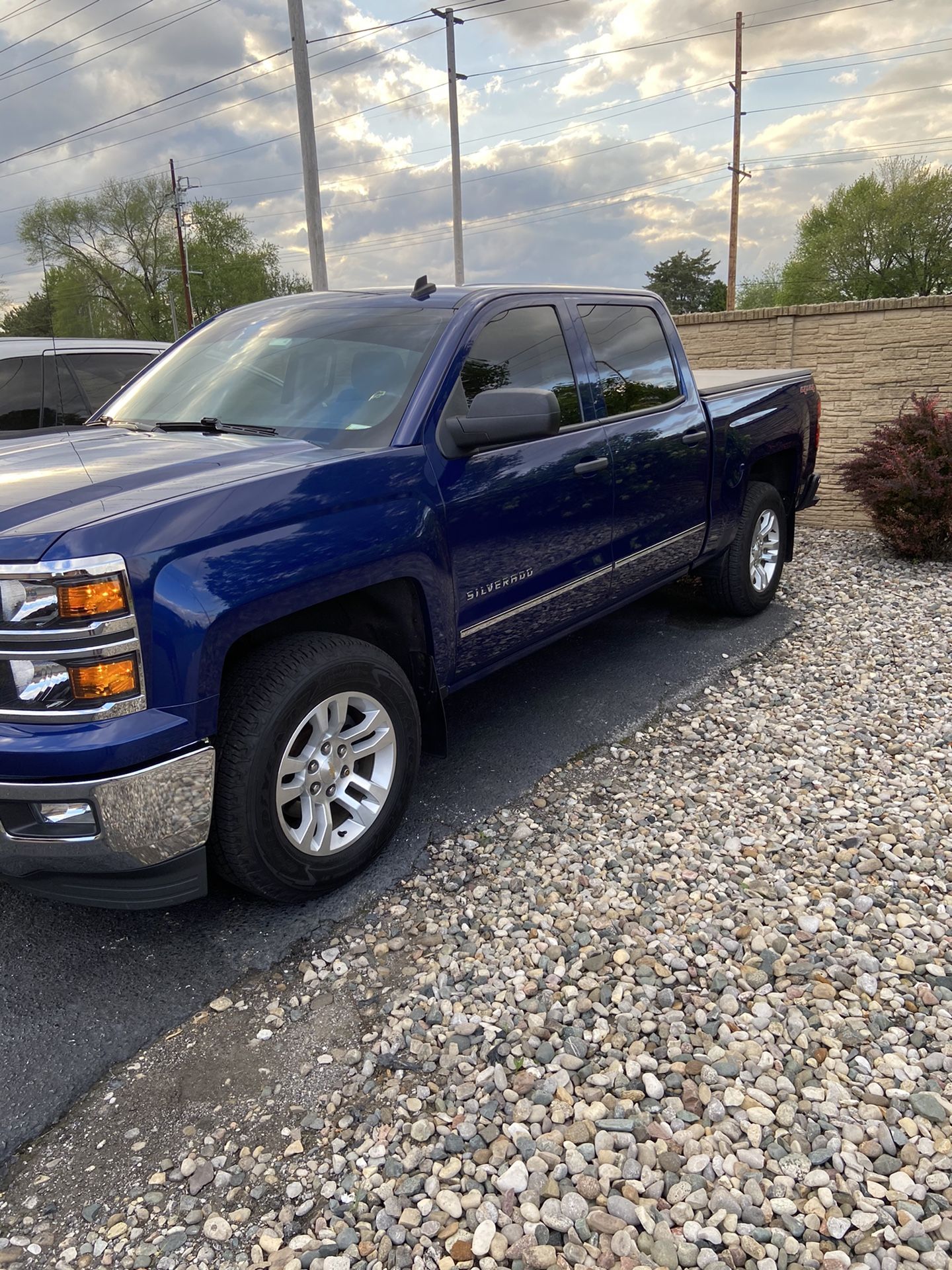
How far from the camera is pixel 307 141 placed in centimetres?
1373

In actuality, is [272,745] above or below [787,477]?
below

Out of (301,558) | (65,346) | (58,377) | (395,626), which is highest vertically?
(65,346)

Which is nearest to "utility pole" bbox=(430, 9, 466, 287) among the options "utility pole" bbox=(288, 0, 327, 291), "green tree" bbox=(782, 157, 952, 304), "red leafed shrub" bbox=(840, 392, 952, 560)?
"utility pole" bbox=(288, 0, 327, 291)

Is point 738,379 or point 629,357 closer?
point 629,357

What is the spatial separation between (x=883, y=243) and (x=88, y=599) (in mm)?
54417

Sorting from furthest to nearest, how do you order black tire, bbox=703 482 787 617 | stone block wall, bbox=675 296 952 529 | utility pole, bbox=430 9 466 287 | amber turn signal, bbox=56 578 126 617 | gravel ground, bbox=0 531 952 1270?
utility pole, bbox=430 9 466 287, stone block wall, bbox=675 296 952 529, black tire, bbox=703 482 787 617, amber turn signal, bbox=56 578 126 617, gravel ground, bbox=0 531 952 1270

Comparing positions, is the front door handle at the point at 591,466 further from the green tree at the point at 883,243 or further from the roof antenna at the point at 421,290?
the green tree at the point at 883,243

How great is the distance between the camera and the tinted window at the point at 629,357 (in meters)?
4.21

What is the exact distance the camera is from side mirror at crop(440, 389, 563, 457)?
3.16m

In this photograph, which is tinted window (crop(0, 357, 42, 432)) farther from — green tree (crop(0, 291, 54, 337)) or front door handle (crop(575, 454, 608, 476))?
green tree (crop(0, 291, 54, 337))

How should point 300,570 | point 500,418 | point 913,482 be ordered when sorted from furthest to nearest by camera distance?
point 913,482 < point 500,418 < point 300,570

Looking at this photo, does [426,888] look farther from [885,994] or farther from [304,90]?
[304,90]

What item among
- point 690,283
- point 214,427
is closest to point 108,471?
point 214,427

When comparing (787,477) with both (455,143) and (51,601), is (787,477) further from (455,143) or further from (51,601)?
(455,143)
